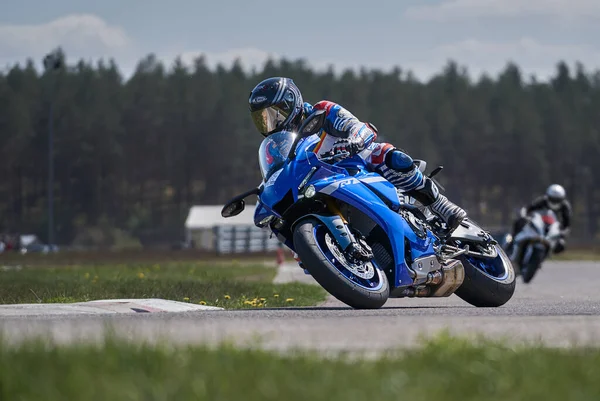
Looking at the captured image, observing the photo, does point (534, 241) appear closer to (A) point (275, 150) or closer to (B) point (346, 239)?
(A) point (275, 150)

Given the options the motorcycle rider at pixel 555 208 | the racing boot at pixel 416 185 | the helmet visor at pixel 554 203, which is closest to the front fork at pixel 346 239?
the racing boot at pixel 416 185

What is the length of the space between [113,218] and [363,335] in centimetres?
10861

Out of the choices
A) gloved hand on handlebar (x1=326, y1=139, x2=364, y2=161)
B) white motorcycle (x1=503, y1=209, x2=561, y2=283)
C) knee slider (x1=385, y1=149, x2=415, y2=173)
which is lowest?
white motorcycle (x1=503, y1=209, x2=561, y2=283)

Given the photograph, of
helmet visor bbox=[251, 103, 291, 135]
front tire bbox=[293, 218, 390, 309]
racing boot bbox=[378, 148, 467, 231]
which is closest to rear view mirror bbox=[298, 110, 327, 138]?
helmet visor bbox=[251, 103, 291, 135]

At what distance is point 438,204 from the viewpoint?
36.7ft

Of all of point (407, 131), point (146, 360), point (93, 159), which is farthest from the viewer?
point (407, 131)

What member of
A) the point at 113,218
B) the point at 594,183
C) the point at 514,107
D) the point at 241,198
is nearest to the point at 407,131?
the point at 514,107

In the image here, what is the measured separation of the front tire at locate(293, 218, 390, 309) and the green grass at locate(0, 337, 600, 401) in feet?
12.5

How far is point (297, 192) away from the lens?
33.7ft

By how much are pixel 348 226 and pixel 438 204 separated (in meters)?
1.20

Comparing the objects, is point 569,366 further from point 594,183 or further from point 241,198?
point 594,183

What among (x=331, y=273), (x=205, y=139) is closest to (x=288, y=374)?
(x=331, y=273)

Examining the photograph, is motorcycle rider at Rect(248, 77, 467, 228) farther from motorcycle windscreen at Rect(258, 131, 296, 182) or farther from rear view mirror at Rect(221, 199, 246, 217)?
rear view mirror at Rect(221, 199, 246, 217)

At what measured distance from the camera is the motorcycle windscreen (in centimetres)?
1061
